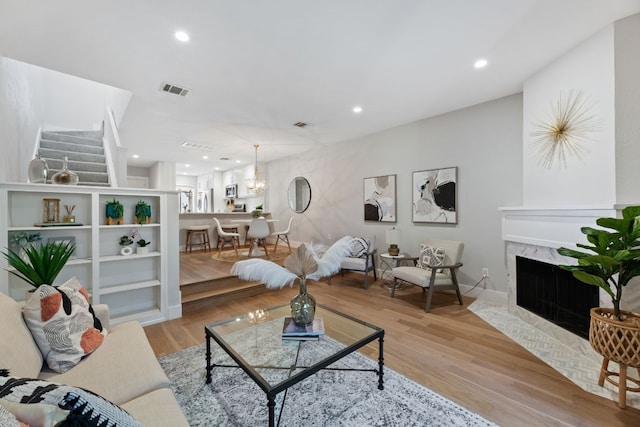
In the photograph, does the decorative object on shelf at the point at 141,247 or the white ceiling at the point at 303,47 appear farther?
the decorative object on shelf at the point at 141,247

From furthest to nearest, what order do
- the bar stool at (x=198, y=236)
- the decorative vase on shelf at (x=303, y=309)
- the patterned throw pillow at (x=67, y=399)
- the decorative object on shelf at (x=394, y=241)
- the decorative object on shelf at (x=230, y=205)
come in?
the decorative object on shelf at (x=230, y=205) < the bar stool at (x=198, y=236) < the decorative object on shelf at (x=394, y=241) < the decorative vase on shelf at (x=303, y=309) < the patterned throw pillow at (x=67, y=399)

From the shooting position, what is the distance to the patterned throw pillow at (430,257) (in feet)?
11.7

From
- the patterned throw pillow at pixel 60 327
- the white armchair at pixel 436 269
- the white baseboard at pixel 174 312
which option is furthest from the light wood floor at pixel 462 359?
the patterned throw pillow at pixel 60 327

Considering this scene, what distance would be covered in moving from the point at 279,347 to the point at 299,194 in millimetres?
5277

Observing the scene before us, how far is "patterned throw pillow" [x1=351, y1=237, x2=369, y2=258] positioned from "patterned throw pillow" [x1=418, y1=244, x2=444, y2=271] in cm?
93

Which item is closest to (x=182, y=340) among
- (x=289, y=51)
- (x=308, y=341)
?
(x=308, y=341)

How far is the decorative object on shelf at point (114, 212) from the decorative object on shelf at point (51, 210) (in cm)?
38

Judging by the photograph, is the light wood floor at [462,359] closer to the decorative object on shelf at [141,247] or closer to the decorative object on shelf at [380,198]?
the decorative object on shelf at [141,247]

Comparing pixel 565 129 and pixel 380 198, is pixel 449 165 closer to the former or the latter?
pixel 380 198

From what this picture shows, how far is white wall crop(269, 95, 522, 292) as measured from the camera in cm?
348

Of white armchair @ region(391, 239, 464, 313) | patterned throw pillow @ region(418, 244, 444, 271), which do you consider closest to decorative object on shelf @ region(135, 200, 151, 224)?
white armchair @ region(391, 239, 464, 313)

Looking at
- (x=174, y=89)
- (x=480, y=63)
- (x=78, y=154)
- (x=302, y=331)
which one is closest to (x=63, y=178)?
(x=174, y=89)

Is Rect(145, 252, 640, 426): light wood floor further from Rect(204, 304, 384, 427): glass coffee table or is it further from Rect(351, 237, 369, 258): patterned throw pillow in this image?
Rect(351, 237, 369, 258): patterned throw pillow

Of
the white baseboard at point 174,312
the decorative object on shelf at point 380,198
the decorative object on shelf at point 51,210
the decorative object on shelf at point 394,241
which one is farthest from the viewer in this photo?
the decorative object on shelf at point 380,198
